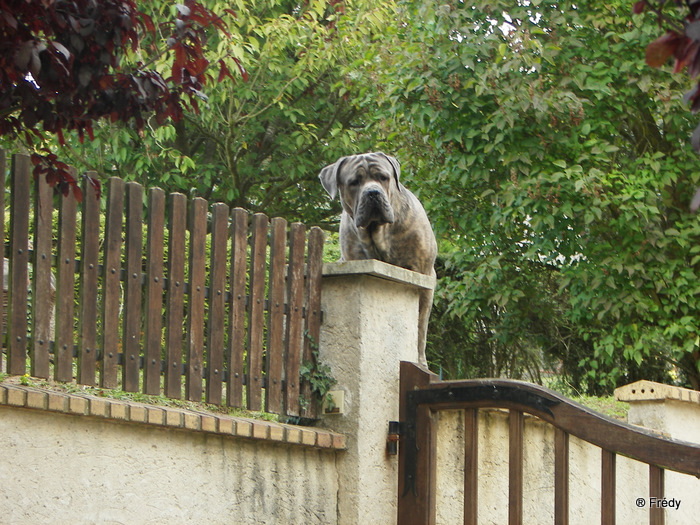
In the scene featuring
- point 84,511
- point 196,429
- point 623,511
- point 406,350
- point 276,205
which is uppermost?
point 276,205

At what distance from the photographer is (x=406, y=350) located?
5605mm

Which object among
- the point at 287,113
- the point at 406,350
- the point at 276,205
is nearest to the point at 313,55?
the point at 287,113

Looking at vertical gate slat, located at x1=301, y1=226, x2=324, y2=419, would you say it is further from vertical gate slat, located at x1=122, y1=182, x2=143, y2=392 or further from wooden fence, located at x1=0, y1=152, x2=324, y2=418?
vertical gate slat, located at x1=122, y1=182, x2=143, y2=392

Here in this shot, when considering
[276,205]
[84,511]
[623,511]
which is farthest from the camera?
[276,205]

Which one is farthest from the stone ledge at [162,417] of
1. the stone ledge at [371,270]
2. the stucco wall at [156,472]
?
the stone ledge at [371,270]

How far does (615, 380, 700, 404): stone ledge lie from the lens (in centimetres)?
783

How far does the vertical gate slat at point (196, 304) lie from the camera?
4.58 m

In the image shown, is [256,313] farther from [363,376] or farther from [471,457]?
[471,457]

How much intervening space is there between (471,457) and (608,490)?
2.70 feet

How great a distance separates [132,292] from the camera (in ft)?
14.2

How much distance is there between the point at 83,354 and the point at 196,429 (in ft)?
2.21

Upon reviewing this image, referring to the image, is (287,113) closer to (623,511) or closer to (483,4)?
(483,4)

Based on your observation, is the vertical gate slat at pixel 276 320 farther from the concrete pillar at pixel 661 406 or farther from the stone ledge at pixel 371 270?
the concrete pillar at pixel 661 406

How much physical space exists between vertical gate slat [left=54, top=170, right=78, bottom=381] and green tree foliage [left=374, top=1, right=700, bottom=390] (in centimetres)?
538
